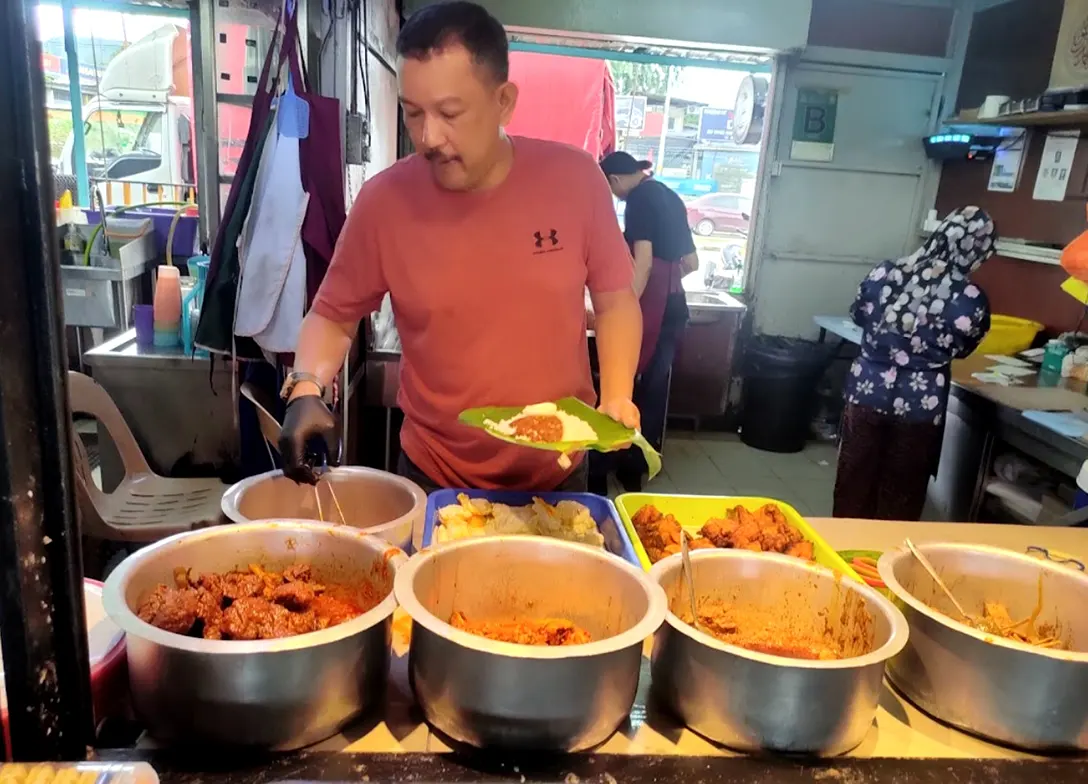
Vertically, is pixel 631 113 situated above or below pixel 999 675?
above

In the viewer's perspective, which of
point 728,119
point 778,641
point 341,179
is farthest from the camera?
point 728,119

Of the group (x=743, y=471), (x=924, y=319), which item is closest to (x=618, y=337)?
(x=924, y=319)

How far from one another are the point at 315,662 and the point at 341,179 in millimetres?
2050

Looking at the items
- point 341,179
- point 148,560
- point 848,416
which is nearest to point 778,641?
point 148,560

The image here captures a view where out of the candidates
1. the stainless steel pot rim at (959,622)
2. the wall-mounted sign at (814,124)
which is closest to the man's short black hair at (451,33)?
the stainless steel pot rim at (959,622)

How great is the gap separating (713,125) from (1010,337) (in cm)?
243

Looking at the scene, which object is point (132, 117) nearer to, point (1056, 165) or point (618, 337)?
point (618, 337)

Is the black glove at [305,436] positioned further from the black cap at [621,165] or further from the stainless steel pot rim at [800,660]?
the black cap at [621,165]

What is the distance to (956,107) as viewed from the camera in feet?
17.0

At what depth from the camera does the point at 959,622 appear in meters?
1.17

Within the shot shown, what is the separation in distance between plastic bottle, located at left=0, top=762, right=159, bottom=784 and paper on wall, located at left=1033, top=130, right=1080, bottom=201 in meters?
4.93

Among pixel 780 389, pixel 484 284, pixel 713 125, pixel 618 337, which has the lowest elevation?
pixel 780 389

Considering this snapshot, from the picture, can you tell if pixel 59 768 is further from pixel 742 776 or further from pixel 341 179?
pixel 341 179

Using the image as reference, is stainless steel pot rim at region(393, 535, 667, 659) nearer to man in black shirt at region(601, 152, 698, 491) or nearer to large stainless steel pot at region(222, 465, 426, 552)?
large stainless steel pot at region(222, 465, 426, 552)
